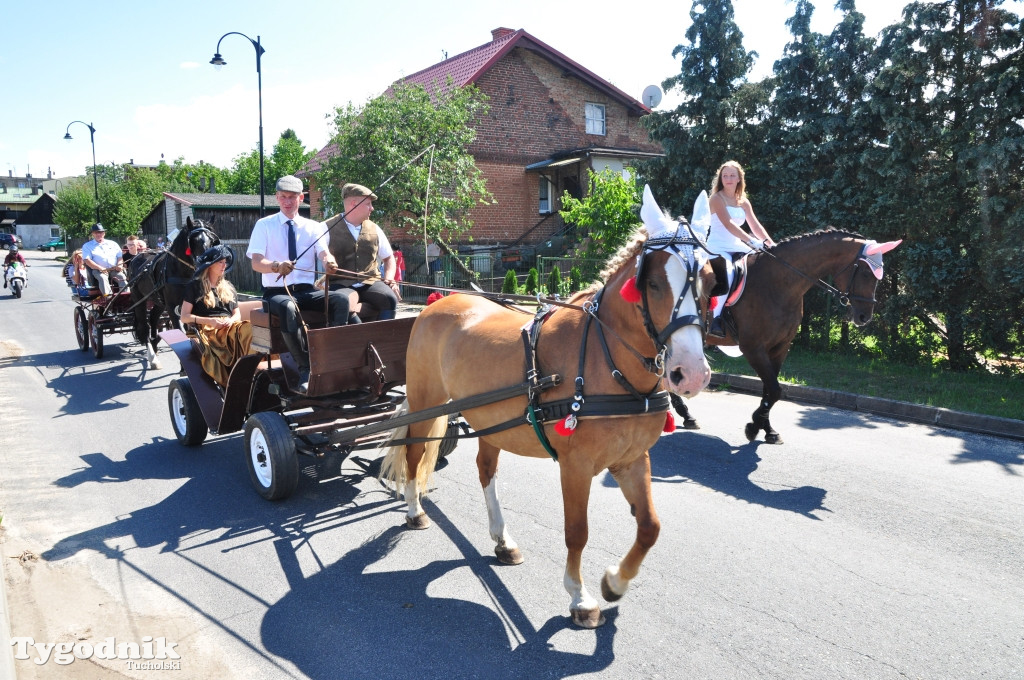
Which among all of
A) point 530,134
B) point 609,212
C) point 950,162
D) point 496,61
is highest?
point 496,61

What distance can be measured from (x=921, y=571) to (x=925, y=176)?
7897mm

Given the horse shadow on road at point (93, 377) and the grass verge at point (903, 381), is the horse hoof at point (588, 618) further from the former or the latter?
the horse shadow on road at point (93, 377)

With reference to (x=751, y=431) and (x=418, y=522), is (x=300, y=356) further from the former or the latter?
(x=751, y=431)

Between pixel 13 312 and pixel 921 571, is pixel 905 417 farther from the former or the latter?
pixel 13 312

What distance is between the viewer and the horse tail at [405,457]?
5051 mm

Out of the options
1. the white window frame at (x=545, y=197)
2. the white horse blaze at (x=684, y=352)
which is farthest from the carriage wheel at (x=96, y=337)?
the white window frame at (x=545, y=197)

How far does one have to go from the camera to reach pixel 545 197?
29172mm

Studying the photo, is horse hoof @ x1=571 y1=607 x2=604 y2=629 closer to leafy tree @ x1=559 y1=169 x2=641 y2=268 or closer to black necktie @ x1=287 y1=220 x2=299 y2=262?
black necktie @ x1=287 y1=220 x2=299 y2=262

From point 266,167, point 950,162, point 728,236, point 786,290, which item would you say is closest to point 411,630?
point 786,290

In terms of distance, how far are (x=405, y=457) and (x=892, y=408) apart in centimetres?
602

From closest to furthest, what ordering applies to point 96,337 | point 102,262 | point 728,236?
point 728,236, point 96,337, point 102,262

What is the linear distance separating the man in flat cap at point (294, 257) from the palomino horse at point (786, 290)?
4.09 metres

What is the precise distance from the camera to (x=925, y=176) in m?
10.2

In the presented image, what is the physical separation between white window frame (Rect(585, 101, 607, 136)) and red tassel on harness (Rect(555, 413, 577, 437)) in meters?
28.4
